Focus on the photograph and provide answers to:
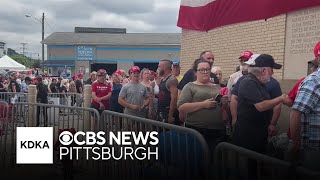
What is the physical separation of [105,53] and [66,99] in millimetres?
30584

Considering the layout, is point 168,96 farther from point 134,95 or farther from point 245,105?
point 245,105

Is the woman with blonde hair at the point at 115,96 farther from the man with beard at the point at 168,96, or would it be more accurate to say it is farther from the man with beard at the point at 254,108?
the man with beard at the point at 254,108

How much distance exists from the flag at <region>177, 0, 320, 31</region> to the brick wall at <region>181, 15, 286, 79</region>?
4243 mm

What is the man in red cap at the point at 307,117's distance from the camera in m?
3.52

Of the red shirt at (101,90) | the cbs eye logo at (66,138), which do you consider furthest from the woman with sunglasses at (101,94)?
the cbs eye logo at (66,138)

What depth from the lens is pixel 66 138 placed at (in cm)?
595

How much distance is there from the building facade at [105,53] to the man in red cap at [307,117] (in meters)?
40.1

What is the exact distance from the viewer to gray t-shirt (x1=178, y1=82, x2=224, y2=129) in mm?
4863

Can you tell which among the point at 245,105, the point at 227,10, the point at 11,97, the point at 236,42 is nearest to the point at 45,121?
the point at 245,105

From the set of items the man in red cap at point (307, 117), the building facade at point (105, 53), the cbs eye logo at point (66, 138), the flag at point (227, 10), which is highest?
the building facade at point (105, 53)

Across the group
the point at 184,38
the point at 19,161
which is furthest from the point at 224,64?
the point at 19,161

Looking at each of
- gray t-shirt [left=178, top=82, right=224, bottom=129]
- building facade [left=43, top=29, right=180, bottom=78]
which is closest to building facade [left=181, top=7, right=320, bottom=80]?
gray t-shirt [left=178, top=82, right=224, bottom=129]

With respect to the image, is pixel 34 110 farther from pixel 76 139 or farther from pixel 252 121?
pixel 252 121

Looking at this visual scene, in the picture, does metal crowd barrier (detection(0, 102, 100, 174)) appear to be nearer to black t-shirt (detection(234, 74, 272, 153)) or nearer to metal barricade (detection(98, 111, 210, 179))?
metal barricade (detection(98, 111, 210, 179))
